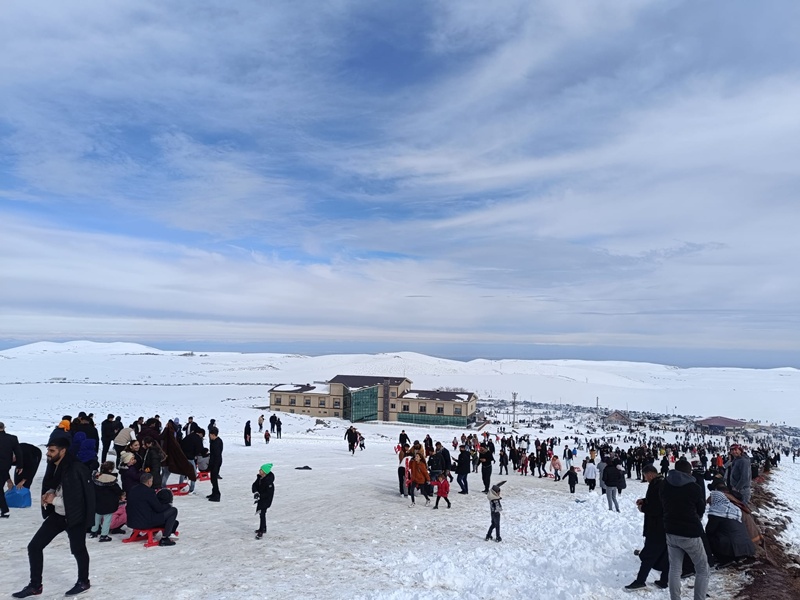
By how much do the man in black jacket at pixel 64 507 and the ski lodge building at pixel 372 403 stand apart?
2197 inches

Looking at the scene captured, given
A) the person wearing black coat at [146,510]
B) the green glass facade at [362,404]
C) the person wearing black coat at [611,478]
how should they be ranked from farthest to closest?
1. the green glass facade at [362,404]
2. the person wearing black coat at [611,478]
3. the person wearing black coat at [146,510]

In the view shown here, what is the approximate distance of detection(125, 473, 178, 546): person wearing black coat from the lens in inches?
374

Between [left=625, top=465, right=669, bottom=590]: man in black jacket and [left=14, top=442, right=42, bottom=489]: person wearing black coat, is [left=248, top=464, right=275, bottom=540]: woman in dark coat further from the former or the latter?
[left=625, top=465, right=669, bottom=590]: man in black jacket

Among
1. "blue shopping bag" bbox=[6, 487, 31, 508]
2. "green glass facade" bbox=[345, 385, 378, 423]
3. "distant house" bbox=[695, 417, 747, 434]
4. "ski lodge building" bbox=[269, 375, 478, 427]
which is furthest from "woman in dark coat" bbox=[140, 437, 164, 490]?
"distant house" bbox=[695, 417, 747, 434]

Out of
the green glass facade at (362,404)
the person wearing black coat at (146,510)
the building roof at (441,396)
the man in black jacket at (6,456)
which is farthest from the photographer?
the building roof at (441,396)

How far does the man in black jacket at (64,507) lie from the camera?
682 centimetres

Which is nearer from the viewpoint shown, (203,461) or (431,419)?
(203,461)

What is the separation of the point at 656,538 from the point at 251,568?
6591 mm

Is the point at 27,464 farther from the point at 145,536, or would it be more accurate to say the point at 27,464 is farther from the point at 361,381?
the point at 361,381

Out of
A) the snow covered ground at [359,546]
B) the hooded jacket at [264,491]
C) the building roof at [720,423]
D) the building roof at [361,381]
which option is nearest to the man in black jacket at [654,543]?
the snow covered ground at [359,546]

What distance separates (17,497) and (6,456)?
232 cm

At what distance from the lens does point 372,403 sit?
215 feet

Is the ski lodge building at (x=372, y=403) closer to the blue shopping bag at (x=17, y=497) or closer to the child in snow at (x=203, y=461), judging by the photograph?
the child in snow at (x=203, y=461)

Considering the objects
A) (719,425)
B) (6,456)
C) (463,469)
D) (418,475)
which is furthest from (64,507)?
(719,425)
